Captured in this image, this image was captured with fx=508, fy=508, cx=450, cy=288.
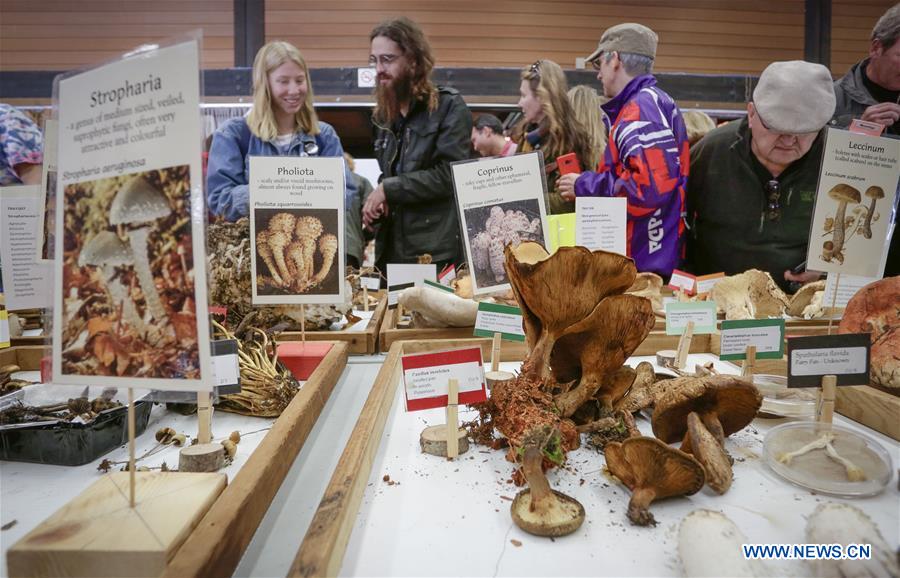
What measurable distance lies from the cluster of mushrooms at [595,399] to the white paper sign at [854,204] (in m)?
0.94

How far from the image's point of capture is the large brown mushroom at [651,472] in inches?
39.9

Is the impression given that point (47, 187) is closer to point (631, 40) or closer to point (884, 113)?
point (631, 40)

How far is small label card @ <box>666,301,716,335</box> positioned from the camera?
1.99 metres

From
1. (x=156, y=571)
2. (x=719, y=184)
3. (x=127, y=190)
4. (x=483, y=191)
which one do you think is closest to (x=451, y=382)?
(x=156, y=571)

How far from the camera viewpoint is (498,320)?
6.01 ft

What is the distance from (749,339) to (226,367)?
1.63 metres

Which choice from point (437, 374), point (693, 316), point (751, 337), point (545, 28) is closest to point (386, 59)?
point (693, 316)

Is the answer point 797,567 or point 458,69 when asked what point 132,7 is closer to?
point 458,69

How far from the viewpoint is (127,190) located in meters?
0.87

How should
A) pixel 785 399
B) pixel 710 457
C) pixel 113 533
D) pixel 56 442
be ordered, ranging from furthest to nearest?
pixel 785 399 → pixel 56 442 → pixel 710 457 → pixel 113 533

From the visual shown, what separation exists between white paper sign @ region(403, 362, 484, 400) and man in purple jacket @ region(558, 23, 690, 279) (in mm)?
1968

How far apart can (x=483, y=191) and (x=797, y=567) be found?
154 centimetres

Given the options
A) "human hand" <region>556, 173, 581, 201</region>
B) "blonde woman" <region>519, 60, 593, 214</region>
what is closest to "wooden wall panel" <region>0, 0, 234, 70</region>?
"blonde woman" <region>519, 60, 593, 214</region>

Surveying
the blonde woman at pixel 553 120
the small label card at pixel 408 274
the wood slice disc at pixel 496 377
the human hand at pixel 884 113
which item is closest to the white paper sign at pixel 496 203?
the wood slice disc at pixel 496 377
